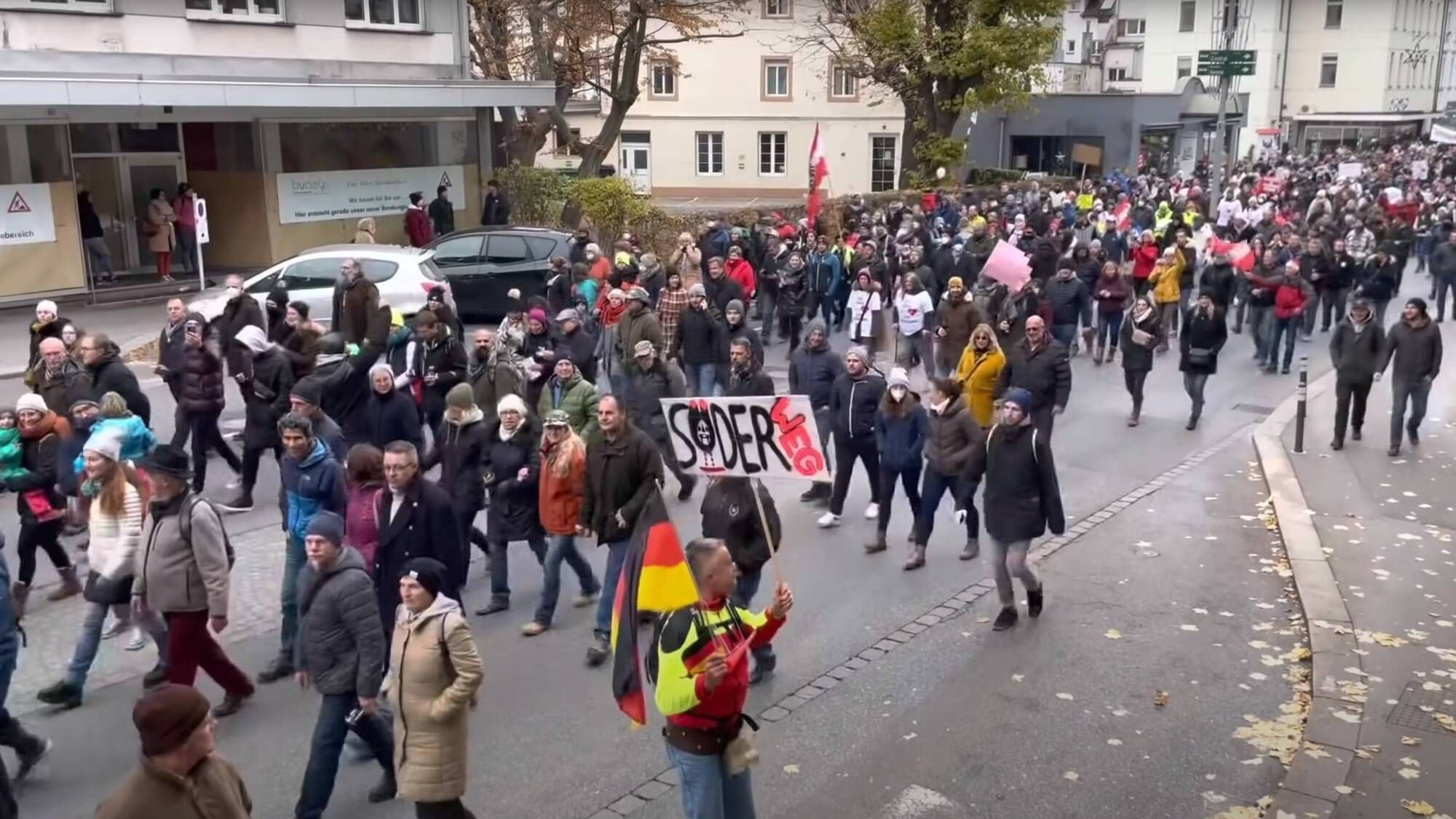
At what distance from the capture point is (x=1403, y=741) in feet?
23.9

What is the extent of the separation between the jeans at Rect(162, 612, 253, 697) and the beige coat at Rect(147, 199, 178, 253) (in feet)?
59.9

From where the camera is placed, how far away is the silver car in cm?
1816

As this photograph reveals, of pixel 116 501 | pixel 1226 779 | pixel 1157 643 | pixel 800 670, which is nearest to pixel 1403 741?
pixel 1226 779

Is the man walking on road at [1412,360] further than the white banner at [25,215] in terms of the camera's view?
No

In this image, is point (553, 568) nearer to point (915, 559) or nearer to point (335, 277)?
point (915, 559)

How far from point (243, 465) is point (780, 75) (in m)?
44.4

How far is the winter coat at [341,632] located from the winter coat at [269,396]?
4.98 metres

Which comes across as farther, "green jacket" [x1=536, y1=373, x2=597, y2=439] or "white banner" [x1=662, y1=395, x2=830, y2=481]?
"green jacket" [x1=536, y1=373, x2=597, y2=439]

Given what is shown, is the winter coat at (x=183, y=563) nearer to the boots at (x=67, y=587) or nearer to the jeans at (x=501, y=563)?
the jeans at (x=501, y=563)

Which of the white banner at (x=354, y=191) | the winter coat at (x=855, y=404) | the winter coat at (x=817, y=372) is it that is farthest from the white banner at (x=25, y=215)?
the winter coat at (x=855, y=404)

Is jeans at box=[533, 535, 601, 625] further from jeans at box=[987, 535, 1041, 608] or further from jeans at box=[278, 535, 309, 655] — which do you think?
jeans at box=[987, 535, 1041, 608]

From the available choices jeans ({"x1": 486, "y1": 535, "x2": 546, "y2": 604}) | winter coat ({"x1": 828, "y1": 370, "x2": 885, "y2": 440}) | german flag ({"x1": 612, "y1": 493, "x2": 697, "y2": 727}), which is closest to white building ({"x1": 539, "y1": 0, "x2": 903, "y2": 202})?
winter coat ({"x1": 828, "y1": 370, "x2": 885, "y2": 440})

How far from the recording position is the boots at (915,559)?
1033 cm

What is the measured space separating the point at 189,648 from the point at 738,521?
3050 millimetres
